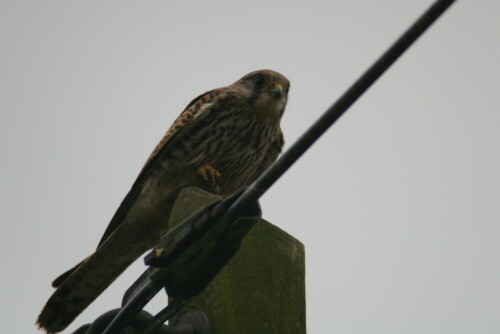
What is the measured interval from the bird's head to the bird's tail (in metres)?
1.29

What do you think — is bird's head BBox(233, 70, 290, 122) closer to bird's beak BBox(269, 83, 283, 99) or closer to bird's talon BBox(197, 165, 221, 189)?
bird's beak BBox(269, 83, 283, 99)

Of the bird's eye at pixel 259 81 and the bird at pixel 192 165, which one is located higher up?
the bird's eye at pixel 259 81

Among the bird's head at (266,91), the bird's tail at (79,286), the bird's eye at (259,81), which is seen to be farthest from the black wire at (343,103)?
the bird's eye at (259,81)

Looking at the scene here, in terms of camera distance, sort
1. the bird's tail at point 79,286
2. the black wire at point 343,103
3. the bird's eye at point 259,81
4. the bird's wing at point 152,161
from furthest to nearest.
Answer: the bird's eye at point 259,81 → the bird's wing at point 152,161 → the bird's tail at point 79,286 → the black wire at point 343,103

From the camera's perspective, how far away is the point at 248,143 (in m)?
4.47

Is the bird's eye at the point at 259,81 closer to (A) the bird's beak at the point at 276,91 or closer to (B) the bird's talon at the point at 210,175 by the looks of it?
(A) the bird's beak at the point at 276,91

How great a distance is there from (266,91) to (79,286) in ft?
6.20

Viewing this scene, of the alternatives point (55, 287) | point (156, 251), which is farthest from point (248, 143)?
point (156, 251)

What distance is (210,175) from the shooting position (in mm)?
4164

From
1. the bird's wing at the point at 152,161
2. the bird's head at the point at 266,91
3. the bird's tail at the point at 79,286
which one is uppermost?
the bird's head at the point at 266,91

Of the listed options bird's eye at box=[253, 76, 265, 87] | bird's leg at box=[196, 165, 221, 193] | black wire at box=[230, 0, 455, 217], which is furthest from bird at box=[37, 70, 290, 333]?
black wire at box=[230, 0, 455, 217]

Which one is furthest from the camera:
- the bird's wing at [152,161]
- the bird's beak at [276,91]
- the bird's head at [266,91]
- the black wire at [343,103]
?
the bird's beak at [276,91]

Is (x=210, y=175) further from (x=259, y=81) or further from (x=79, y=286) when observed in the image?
(x=259, y=81)

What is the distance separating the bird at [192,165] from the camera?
13.6 feet
